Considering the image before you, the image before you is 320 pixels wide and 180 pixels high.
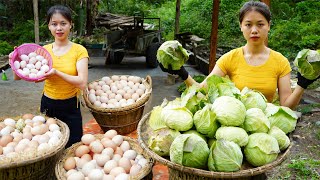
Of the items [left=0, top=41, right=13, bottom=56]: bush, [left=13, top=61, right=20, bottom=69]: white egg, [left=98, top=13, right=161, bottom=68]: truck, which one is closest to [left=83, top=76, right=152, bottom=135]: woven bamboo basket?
[left=13, top=61, right=20, bottom=69]: white egg

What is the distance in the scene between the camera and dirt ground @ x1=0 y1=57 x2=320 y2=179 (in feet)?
13.8

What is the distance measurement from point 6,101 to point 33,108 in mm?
780

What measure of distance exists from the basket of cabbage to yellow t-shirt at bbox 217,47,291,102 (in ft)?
1.27

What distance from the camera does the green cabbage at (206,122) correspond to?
5.79 ft

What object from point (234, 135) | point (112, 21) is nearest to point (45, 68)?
point (234, 135)

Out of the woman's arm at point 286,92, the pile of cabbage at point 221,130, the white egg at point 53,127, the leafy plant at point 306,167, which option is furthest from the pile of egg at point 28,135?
the leafy plant at point 306,167

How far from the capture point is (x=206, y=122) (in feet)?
5.79

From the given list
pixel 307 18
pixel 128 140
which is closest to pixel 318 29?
pixel 307 18

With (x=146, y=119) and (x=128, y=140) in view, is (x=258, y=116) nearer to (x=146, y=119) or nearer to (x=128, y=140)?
(x=146, y=119)

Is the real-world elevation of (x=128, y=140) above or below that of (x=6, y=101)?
above

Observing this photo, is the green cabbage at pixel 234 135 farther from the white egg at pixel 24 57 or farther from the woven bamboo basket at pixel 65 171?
the white egg at pixel 24 57

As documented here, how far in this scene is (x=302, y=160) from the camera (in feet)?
13.1

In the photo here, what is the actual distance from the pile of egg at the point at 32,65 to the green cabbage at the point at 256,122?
5.96ft

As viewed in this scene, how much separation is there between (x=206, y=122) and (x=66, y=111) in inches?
73.2
